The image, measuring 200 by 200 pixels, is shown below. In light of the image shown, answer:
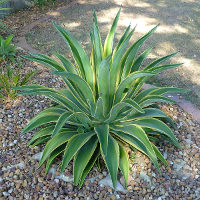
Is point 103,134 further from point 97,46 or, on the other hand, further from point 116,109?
point 97,46

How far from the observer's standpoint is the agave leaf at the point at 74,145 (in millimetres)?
2032

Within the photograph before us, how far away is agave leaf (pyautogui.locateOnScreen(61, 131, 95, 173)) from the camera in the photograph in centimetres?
203

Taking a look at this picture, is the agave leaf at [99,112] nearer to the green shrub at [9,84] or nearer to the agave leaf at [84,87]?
the agave leaf at [84,87]

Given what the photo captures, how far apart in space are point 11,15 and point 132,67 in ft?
12.4

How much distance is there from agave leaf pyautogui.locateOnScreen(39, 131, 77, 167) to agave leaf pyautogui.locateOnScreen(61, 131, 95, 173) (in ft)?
0.31

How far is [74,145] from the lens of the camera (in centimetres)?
210

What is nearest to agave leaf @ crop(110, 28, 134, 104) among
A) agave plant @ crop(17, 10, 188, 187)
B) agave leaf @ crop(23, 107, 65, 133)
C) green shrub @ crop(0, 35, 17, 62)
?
agave plant @ crop(17, 10, 188, 187)

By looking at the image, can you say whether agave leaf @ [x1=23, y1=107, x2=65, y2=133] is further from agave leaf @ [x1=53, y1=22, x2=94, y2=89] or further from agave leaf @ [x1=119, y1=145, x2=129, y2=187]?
agave leaf @ [x1=119, y1=145, x2=129, y2=187]

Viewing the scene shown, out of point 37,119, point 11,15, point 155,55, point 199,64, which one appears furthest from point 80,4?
point 37,119

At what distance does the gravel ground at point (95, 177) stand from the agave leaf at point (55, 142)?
226 mm

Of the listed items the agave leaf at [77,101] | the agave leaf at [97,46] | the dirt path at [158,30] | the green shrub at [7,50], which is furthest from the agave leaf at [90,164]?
the green shrub at [7,50]

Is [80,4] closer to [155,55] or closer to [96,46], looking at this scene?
[155,55]

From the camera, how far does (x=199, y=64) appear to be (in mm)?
4121

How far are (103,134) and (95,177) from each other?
47 cm
